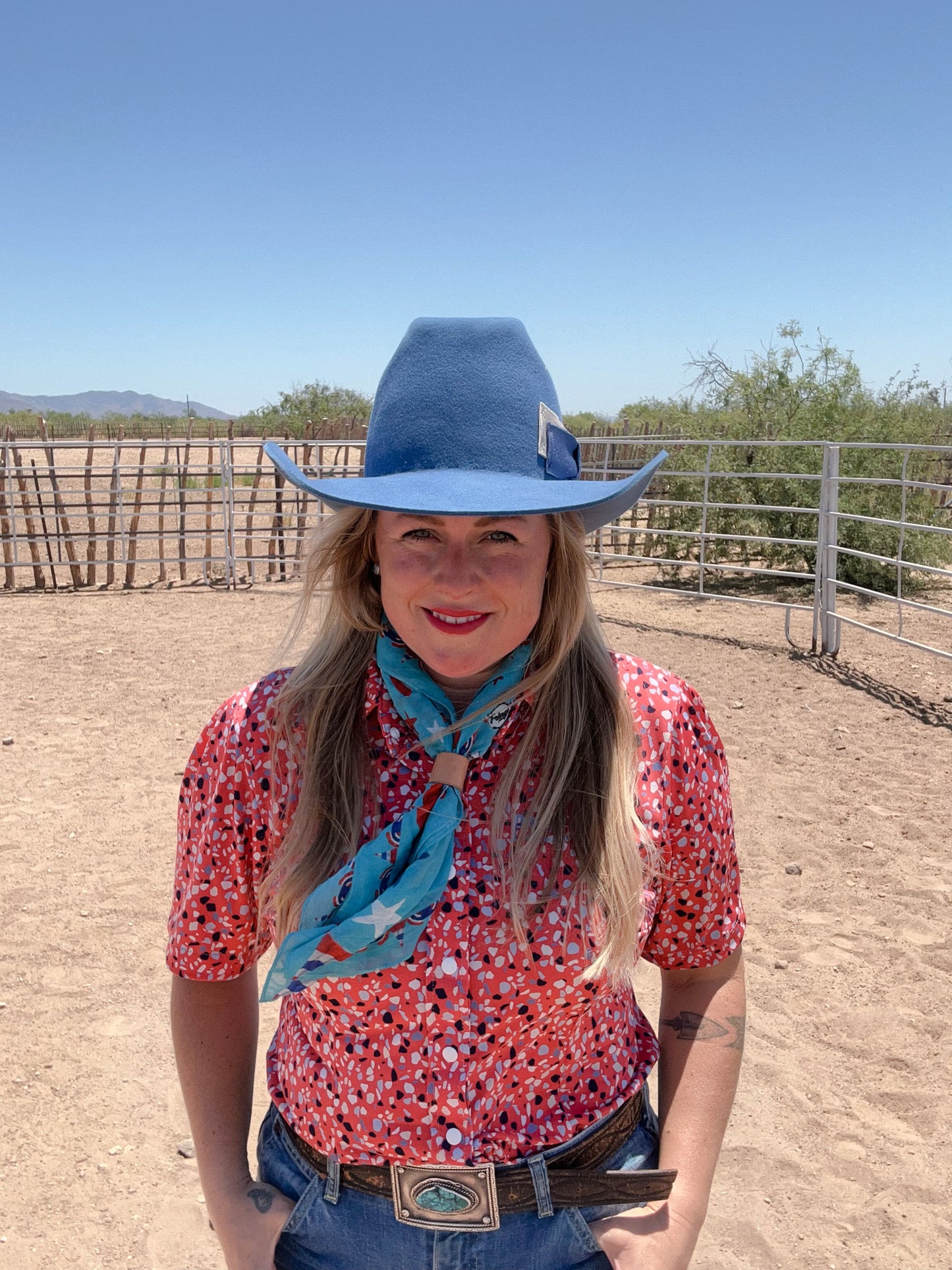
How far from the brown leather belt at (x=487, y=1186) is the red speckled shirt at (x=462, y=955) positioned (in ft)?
0.05

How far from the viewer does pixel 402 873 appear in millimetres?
1087

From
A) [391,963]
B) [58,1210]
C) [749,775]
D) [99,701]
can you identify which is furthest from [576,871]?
[99,701]

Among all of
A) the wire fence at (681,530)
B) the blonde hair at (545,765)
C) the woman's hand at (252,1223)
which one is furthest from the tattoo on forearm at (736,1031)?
the wire fence at (681,530)

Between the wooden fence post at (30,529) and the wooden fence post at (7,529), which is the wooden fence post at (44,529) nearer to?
the wooden fence post at (30,529)

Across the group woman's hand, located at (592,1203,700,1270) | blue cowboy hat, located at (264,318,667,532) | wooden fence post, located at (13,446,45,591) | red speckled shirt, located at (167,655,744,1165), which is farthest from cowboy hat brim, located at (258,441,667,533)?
wooden fence post, located at (13,446,45,591)

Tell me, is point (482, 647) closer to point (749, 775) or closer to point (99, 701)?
point (749, 775)

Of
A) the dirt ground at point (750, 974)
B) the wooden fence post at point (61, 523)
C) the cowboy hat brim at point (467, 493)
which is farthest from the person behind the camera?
the wooden fence post at point (61, 523)

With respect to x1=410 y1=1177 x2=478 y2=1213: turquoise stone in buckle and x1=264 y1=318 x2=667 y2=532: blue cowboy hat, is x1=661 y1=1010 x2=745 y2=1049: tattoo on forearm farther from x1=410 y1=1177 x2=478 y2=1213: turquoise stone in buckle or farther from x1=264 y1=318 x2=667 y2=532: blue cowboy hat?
x1=264 y1=318 x2=667 y2=532: blue cowboy hat

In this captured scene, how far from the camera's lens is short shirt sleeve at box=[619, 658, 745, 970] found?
47.3 inches

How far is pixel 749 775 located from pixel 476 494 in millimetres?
4606

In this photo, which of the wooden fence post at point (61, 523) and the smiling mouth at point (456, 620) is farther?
the wooden fence post at point (61, 523)

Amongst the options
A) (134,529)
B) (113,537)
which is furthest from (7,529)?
(113,537)

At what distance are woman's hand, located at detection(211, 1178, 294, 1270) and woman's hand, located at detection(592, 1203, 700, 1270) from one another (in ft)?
1.19

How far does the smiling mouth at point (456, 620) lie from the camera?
3.75ft
